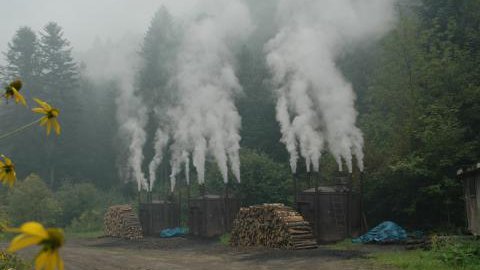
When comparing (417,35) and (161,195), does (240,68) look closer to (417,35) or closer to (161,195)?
(161,195)

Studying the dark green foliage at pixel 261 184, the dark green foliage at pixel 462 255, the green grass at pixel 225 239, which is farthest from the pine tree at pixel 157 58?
the dark green foliage at pixel 462 255

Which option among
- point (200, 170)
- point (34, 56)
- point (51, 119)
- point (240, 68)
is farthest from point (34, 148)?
point (51, 119)

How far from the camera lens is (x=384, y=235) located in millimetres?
17234

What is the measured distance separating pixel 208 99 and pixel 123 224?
11075 millimetres

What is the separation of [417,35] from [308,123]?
11184 mm

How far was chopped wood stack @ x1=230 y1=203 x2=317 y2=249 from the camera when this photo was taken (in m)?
17.5

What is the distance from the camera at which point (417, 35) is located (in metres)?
29.2

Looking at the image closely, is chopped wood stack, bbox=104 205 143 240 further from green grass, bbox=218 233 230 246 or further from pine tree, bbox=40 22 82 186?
pine tree, bbox=40 22 82 186

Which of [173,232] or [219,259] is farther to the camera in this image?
[173,232]

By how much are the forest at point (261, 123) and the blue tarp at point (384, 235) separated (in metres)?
1.88

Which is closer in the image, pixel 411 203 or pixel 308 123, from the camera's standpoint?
pixel 411 203

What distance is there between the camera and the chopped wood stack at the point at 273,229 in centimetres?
1750

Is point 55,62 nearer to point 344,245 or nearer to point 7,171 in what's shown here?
point 344,245

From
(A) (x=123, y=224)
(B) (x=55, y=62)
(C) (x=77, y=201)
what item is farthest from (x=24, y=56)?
(A) (x=123, y=224)
